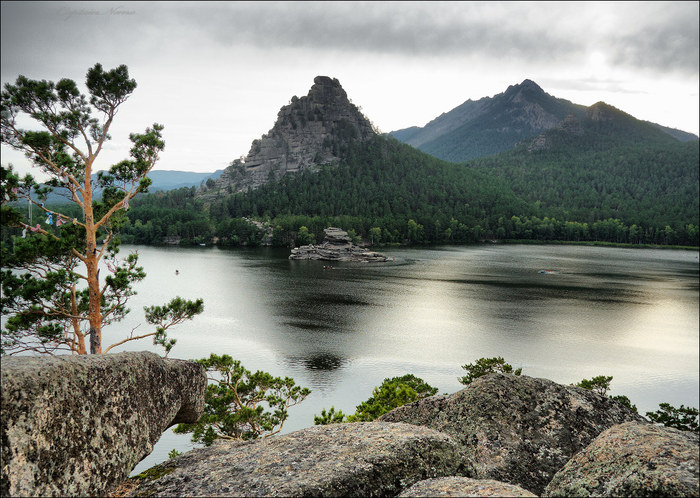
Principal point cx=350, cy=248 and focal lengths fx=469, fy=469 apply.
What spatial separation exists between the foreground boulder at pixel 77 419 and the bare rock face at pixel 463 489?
3.72 metres

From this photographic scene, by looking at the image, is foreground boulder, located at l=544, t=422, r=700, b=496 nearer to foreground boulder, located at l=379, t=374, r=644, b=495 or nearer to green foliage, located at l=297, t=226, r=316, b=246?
foreground boulder, located at l=379, t=374, r=644, b=495

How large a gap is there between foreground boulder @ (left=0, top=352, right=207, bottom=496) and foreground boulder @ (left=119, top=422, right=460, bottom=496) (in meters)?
0.60

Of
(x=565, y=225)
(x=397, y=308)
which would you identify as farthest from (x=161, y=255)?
(x=565, y=225)

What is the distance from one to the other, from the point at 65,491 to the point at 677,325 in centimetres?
6452

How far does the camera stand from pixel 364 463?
598 cm

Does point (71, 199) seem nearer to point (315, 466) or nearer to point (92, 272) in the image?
point (92, 272)

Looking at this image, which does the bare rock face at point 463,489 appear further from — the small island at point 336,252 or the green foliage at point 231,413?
the small island at point 336,252

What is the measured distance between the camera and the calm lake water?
3625cm

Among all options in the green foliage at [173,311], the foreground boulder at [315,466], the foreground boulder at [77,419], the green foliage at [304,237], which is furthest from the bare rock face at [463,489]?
the green foliage at [304,237]

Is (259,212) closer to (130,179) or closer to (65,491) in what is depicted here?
(130,179)

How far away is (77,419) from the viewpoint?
18.2 feet

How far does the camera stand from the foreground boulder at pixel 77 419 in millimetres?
4866

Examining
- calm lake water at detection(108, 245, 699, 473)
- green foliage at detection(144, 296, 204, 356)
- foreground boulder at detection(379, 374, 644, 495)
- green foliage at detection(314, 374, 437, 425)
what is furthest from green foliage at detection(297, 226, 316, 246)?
foreground boulder at detection(379, 374, 644, 495)

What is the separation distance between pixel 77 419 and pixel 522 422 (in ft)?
24.0
